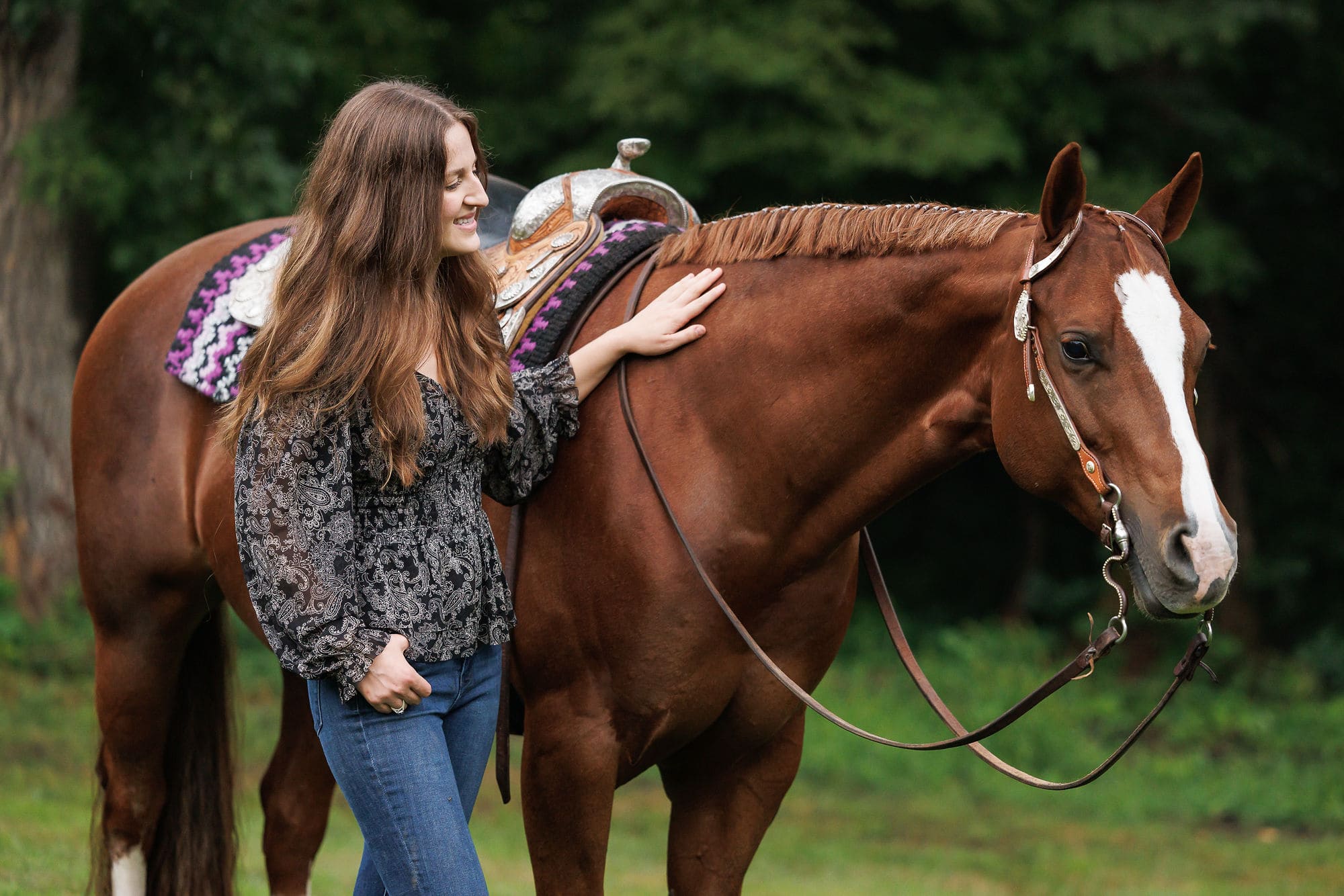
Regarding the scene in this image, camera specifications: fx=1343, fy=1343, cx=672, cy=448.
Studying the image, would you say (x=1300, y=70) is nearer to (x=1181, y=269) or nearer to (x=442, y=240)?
(x=1181, y=269)

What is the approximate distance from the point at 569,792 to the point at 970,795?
4.81 metres

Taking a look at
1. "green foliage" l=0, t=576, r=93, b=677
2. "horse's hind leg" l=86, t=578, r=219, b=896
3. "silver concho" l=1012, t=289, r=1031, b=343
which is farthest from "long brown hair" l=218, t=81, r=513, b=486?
"green foliage" l=0, t=576, r=93, b=677

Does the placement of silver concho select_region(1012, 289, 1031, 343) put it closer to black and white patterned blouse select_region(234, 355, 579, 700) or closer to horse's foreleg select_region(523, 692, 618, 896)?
black and white patterned blouse select_region(234, 355, 579, 700)

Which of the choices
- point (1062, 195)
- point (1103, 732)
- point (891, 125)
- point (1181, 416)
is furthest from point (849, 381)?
point (1103, 732)

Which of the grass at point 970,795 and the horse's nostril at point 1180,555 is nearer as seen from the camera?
the horse's nostril at point 1180,555

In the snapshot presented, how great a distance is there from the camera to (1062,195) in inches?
84.8

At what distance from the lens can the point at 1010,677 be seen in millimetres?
8062

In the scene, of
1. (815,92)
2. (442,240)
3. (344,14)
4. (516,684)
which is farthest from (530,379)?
(344,14)

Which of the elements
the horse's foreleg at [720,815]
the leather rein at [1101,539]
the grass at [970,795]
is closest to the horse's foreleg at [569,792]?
the horse's foreleg at [720,815]

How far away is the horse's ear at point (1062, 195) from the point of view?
6.96 feet

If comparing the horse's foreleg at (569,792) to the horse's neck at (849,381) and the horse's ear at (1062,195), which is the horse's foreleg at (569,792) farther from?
the horse's ear at (1062,195)

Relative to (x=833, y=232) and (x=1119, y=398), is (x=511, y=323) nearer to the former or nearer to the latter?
(x=833, y=232)

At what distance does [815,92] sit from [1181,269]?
8.34ft

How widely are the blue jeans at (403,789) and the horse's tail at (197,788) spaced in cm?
164
